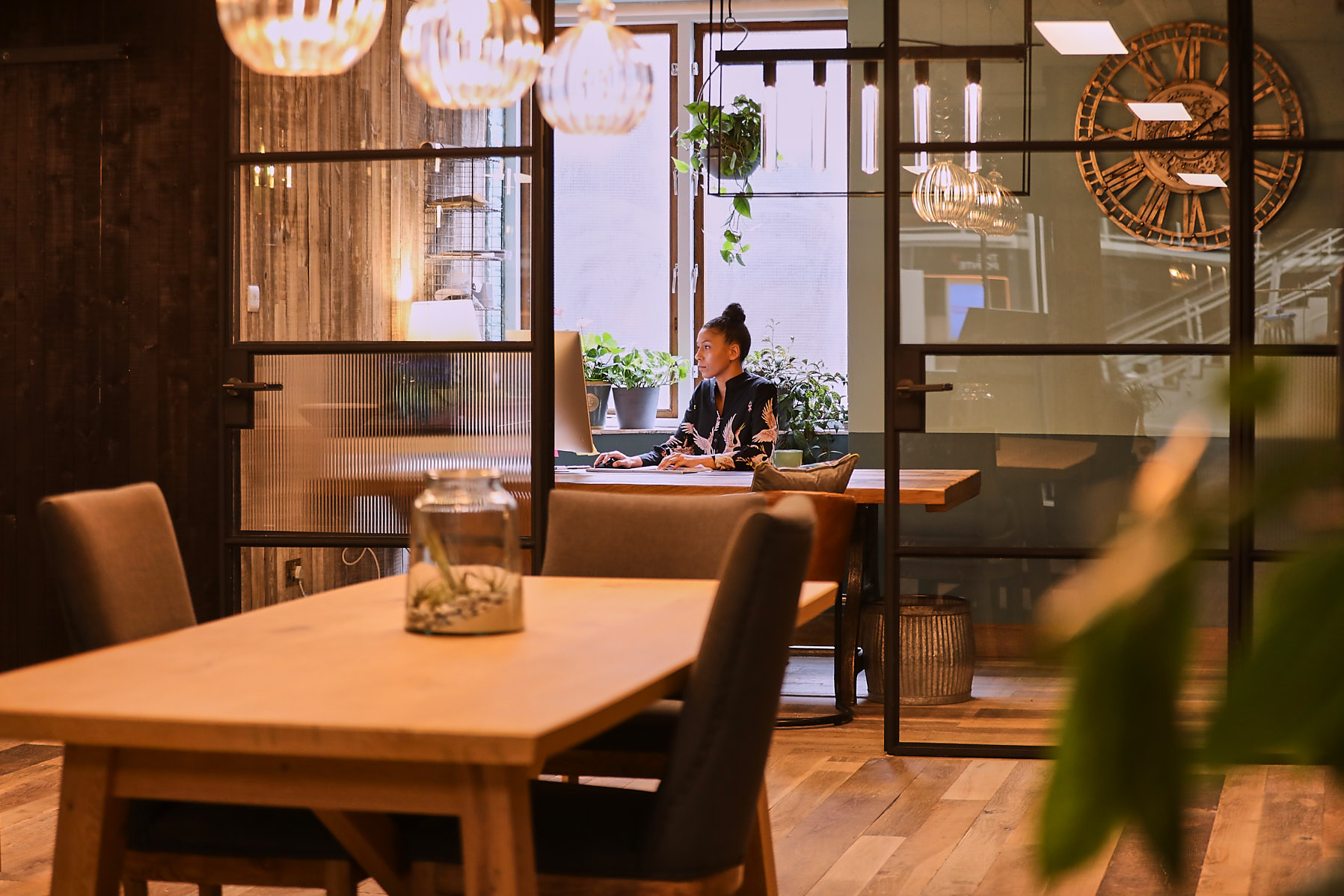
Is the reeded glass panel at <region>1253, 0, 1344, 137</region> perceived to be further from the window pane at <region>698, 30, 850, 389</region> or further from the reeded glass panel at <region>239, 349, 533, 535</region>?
the window pane at <region>698, 30, 850, 389</region>

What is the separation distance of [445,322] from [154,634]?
1795 mm

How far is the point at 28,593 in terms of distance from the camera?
4688 millimetres

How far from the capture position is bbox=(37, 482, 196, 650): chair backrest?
7.25 feet

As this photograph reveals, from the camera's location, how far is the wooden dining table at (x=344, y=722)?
148 centimetres

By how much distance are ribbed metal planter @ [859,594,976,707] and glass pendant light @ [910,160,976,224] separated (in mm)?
1160

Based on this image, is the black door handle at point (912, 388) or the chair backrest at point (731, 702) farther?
the black door handle at point (912, 388)

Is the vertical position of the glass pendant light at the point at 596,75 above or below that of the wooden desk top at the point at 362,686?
above

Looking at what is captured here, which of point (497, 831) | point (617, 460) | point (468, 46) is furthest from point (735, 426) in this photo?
point (497, 831)

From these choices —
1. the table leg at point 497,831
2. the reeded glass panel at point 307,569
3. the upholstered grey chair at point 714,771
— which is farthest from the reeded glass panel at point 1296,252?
the table leg at point 497,831

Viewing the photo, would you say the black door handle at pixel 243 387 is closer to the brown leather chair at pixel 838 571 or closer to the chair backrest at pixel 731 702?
the brown leather chair at pixel 838 571

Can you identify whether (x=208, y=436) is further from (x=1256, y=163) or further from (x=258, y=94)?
(x=1256, y=163)

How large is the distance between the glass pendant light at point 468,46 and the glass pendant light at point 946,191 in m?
1.98

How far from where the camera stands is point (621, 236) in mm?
7980

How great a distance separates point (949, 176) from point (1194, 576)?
13.7 feet
